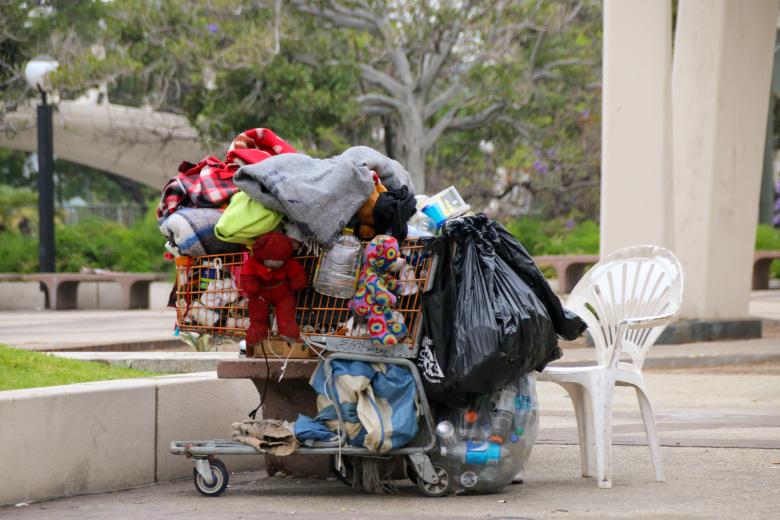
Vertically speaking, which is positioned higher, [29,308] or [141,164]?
[141,164]

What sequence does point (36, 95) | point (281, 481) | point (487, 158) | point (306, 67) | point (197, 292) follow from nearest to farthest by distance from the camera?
1. point (197, 292)
2. point (281, 481)
3. point (306, 67)
4. point (36, 95)
5. point (487, 158)

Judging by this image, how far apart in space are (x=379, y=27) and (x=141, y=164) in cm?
1143

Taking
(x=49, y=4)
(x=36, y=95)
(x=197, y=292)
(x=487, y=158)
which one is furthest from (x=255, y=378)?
(x=49, y=4)

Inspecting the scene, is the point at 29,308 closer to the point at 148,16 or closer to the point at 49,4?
the point at 148,16

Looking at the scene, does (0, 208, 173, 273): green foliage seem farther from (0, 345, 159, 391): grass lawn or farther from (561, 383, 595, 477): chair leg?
(561, 383, 595, 477): chair leg

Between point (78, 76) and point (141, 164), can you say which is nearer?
point (78, 76)

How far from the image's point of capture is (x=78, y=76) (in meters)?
→ 26.1

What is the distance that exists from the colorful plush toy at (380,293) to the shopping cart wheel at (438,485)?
0.67m

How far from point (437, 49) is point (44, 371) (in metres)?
22.4

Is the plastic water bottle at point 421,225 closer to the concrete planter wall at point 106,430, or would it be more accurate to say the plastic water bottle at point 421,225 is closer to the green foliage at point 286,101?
the concrete planter wall at point 106,430

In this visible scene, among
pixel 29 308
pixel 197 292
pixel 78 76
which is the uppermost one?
pixel 78 76

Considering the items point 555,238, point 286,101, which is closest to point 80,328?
point 286,101

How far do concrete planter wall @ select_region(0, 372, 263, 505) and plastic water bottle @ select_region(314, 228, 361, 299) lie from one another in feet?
4.29

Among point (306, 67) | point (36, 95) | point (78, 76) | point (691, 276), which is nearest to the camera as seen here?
point (691, 276)
